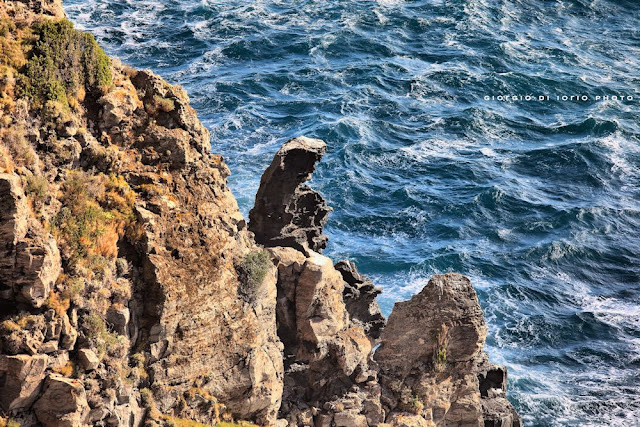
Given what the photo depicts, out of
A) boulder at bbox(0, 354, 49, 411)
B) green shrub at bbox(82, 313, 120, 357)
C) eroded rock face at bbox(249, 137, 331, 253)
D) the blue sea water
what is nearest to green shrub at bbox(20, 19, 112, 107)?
green shrub at bbox(82, 313, 120, 357)

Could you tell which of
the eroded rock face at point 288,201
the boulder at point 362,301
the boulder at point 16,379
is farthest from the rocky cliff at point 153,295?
the boulder at point 362,301

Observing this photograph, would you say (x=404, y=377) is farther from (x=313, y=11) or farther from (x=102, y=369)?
(x=313, y=11)

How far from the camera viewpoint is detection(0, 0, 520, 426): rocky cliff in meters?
29.8

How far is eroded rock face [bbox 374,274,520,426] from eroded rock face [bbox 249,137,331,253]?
9668 mm

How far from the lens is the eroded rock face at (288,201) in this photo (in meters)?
53.4

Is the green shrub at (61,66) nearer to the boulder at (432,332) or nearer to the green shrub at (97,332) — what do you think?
the green shrub at (97,332)

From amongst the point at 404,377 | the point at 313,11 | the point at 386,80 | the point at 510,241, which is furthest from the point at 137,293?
the point at 313,11

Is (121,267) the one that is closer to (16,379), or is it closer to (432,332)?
(16,379)

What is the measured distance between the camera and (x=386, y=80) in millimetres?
134875

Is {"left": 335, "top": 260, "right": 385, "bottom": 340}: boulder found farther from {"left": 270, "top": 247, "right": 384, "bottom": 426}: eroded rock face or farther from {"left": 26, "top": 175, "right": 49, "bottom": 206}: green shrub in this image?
{"left": 26, "top": 175, "right": 49, "bottom": 206}: green shrub

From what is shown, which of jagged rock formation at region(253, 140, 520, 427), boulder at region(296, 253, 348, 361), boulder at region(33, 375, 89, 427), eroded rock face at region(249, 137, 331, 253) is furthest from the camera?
eroded rock face at region(249, 137, 331, 253)

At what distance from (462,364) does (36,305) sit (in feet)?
75.8

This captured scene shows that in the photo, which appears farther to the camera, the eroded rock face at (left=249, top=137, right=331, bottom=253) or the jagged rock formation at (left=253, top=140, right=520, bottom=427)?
the eroded rock face at (left=249, top=137, right=331, bottom=253)

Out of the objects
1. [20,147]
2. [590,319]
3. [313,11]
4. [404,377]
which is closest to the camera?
[20,147]
